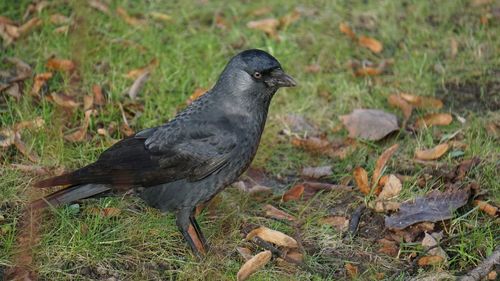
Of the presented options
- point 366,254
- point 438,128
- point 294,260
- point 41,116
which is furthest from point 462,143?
point 41,116

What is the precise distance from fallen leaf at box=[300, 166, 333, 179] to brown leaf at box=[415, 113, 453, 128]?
2.74 ft

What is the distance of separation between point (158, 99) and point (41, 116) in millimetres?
873

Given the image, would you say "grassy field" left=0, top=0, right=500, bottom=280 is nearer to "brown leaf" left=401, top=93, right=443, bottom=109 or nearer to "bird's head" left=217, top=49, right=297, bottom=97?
"brown leaf" left=401, top=93, right=443, bottom=109

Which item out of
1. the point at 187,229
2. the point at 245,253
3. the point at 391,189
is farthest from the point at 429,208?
the point at 187,229

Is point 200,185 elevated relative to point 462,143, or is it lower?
elevated

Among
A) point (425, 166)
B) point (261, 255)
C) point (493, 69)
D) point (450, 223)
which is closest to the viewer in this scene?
point (261, 255)

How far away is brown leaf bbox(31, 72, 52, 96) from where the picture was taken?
17.2ft

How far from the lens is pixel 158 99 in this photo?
545 centimetres

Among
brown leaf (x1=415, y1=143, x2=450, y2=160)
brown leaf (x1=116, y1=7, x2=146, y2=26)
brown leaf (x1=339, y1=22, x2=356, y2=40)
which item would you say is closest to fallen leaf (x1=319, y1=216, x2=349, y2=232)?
brown leaf (x1=415, y1=143, x2=450, y2=160)

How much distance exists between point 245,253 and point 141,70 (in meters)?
2.20

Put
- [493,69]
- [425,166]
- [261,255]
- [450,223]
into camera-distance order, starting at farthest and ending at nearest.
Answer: [493,69]
[425,166]
[450,223]
[261,255]

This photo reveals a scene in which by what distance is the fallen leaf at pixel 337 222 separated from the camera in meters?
4.31

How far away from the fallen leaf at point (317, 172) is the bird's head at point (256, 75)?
0.84m

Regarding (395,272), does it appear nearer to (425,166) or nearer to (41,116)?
(425,166)
